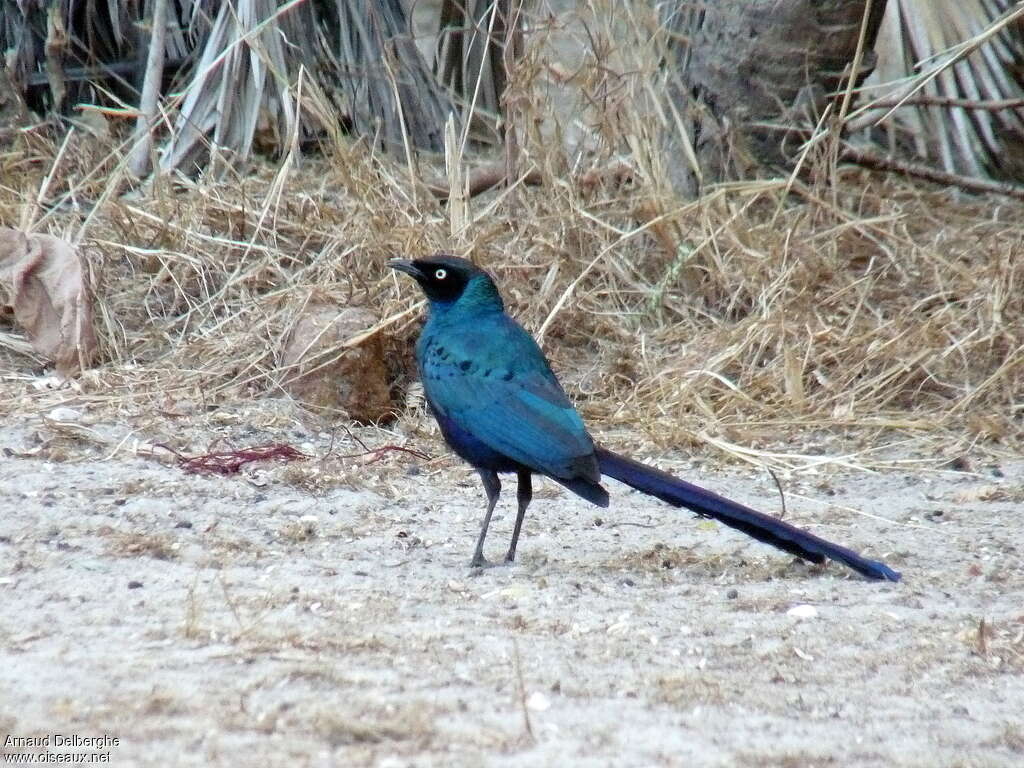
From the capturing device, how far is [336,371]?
21.4ft

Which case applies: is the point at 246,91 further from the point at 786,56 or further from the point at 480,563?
the point at 480,563

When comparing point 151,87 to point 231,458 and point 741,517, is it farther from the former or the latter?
point 741,517

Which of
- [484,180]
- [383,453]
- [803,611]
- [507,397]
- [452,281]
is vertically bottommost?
[383,453]

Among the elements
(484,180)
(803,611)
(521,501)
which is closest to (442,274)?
(521,501)

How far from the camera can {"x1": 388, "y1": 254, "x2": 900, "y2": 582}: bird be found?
175 inches

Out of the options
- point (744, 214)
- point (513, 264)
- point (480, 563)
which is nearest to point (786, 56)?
point (744, 214)

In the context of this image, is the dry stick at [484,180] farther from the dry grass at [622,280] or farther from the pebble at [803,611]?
the pebble at [803,611]

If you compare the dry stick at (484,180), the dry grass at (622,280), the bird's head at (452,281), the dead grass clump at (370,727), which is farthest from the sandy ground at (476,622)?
the dry stick at (484,180)

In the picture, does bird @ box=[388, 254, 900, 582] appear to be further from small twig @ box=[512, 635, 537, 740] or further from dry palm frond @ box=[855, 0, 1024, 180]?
dry palm frond @ box=[855, 0, 1024, 180]

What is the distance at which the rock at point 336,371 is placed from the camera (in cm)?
650

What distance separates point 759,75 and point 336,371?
279 centimetres

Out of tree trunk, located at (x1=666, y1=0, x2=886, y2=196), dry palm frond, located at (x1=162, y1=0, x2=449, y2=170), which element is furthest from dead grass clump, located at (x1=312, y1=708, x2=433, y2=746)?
dry palm frond, located at (x1=162, y1=0, x2=449, y2=170)

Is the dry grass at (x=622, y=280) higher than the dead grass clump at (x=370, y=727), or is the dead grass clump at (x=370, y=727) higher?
the dead grass clump at (x=370, y=727)

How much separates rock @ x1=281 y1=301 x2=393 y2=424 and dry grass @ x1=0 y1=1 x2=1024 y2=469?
9 centimetres
